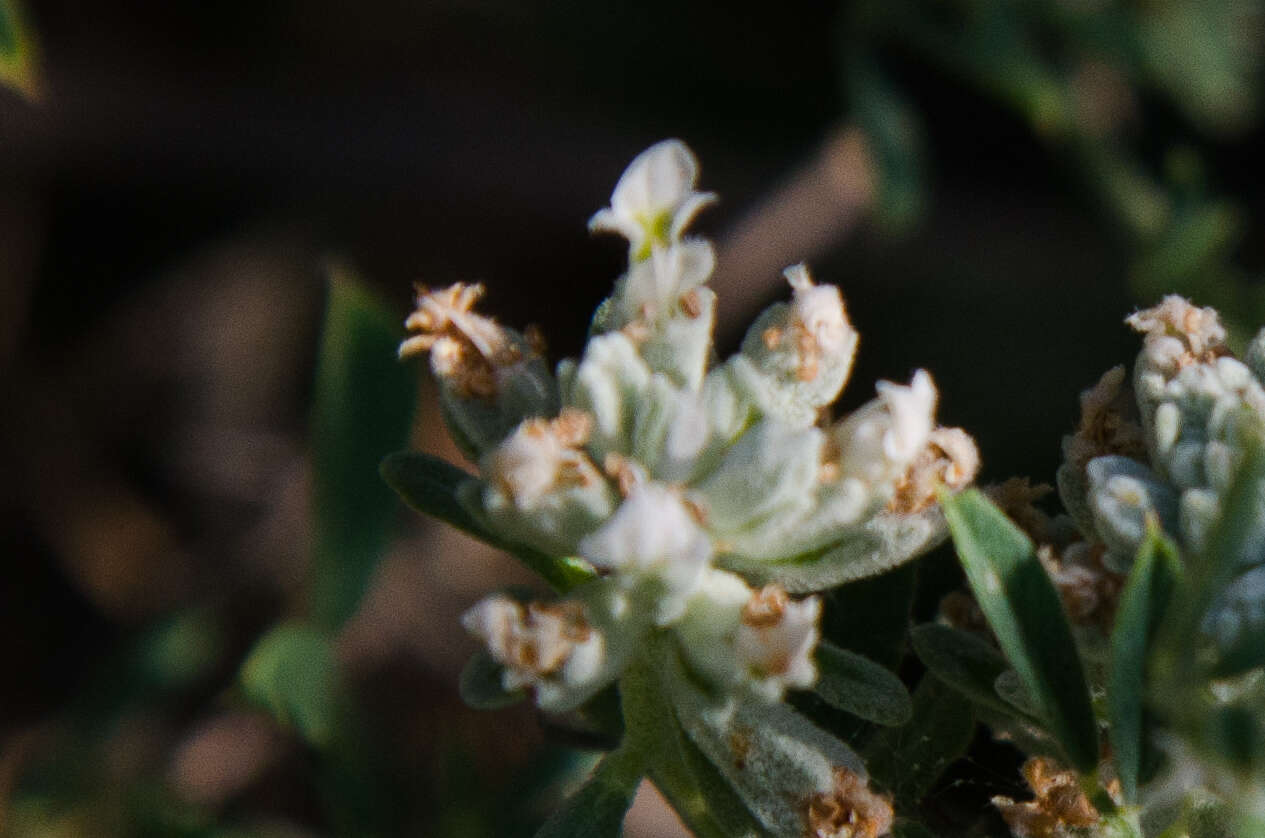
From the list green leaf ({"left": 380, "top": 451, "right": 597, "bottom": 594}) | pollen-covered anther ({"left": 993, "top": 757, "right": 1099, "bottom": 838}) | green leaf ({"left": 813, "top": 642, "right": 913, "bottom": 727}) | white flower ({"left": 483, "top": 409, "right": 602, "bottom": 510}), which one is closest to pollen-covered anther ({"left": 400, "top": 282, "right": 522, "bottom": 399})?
green leaf ({"left": 380, "top": 451, "right": 597, "bottom": 594})

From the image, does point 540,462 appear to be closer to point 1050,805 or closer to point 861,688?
point 861,688

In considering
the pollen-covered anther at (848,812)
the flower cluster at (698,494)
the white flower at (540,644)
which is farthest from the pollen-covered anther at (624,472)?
the pollen-covered anther at (848,812)

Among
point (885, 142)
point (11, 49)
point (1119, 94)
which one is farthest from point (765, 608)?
point (1119, 94)

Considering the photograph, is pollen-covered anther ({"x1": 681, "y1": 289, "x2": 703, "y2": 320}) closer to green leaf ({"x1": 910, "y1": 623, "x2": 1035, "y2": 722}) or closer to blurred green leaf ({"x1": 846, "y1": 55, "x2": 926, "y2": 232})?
green leaf ({"x1": 910, "y1": 623, "x2": 1035, "y2": 722})

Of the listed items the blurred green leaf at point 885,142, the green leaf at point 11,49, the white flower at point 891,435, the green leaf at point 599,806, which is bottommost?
the green leaf at point 599,806

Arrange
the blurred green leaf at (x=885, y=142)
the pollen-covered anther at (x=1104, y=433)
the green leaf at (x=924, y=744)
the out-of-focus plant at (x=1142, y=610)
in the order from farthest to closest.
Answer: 1. the blurred green leaf at (x=885, y=142)
2. the green leaf at (x=924, y=744)
3. the pollen-covered anther at (x=1104, y=433)
4. the out-of-focus plant at (x=1142, y=610)

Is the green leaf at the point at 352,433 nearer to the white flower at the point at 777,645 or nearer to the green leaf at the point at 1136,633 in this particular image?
the white flower at the point at 777,645

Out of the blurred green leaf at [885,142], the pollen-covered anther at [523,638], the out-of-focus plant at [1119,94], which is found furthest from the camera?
the blurred green leaf at [885,142]

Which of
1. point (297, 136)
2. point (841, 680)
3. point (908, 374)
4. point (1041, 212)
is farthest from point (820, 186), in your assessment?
point (841, 680)
